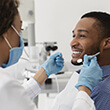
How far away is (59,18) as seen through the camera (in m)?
2.59

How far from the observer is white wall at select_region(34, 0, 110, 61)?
8.20 ft

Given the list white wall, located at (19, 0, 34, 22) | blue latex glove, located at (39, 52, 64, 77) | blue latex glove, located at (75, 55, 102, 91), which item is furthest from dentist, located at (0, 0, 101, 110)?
white wall, located at (19, 0, 34, 22)

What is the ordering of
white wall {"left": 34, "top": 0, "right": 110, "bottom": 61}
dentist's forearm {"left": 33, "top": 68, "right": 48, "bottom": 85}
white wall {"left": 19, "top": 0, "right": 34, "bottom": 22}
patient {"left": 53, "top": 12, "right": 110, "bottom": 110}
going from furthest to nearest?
white wall {"left": 34, "top": 0, "right": 110, "bottom": 61} < white wall {"left": 19, "top": 0, "right": 34, "bottom": 22} < dentist's forearm {"left": 33, "top": 68, "right": 48, "bottom": 85} < patient {"left": 53, "top": 12, "right": 110, "bottom": 110}

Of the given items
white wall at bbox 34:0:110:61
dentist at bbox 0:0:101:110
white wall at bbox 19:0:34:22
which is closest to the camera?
dentist at bbox 0:0:101:110

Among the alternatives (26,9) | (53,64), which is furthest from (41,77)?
(26,9)

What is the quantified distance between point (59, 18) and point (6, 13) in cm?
183

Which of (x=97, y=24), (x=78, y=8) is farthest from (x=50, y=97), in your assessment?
(x=97, y=24)

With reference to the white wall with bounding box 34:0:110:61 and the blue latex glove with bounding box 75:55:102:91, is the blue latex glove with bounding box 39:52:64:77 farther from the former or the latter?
the white wall with bounding box 34:0:110:61

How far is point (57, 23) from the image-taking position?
261 cm

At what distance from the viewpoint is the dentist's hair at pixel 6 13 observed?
2.61 ft

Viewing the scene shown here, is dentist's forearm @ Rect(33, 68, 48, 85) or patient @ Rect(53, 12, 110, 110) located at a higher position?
patient @ Rect(53, 12, 110, 110)

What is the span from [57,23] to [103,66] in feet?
5.21

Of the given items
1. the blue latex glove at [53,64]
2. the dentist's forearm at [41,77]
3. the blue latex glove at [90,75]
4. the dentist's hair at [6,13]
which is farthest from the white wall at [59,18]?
the dentist's hair at [6,13]

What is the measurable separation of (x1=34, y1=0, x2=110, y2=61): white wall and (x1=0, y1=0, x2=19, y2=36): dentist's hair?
1.75m
